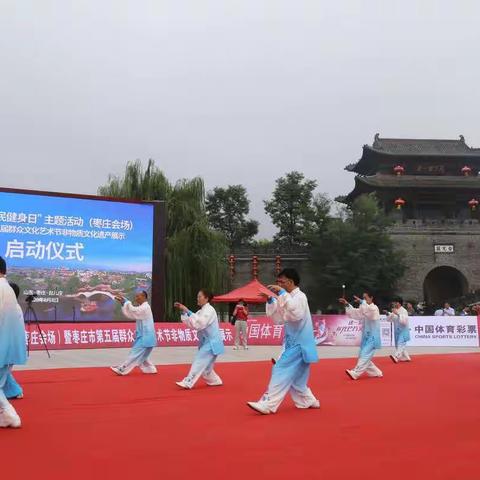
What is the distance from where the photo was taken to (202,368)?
22.3ft

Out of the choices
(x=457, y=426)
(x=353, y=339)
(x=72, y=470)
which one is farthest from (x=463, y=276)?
(x=72, y=470)

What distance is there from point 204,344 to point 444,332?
11048 millimetres

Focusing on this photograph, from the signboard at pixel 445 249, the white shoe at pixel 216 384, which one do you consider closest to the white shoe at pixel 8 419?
the white shoe at pixel 216 384

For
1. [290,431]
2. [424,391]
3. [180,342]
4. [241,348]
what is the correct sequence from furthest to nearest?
[180,342] → [241,348] → [424,391] → [290,431]

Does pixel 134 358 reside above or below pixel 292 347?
below

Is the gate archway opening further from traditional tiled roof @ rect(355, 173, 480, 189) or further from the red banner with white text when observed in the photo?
the red banner with white text

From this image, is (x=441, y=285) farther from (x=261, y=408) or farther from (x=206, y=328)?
(x=261, y=408)

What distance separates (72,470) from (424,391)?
4615 millimetres

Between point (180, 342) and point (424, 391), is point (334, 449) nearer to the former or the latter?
point (424, 391)

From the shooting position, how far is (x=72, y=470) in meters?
3.04

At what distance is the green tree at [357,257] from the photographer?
26.2 metres

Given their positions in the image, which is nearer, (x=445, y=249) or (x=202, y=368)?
(x=202, y=368)

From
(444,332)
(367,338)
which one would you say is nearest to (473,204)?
(444,332)

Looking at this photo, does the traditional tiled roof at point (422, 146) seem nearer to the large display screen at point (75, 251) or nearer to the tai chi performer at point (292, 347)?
the large display screen at point (75, 251)
